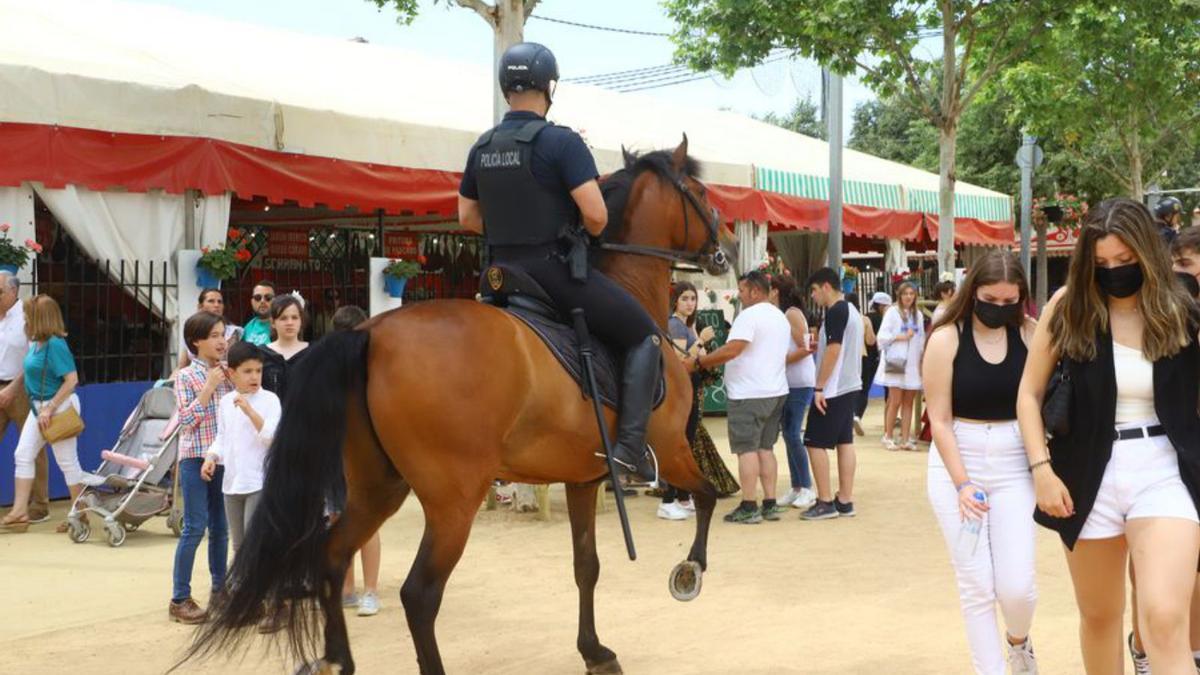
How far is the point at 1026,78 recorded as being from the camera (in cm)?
2452

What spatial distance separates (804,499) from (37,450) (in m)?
6.08

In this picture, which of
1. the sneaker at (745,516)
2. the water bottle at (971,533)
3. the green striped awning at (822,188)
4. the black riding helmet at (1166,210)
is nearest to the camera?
the water bottle at (971,533)

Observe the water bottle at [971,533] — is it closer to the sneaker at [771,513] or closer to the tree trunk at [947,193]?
the sneaker at [771,513]

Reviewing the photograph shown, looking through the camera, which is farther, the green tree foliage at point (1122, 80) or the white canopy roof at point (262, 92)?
the green tree foliage at point (1122, 80)

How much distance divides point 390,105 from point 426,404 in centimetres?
964

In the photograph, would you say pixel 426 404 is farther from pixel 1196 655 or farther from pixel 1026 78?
pixel 1026 78

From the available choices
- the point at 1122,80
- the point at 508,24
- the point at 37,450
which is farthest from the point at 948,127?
the point at 37,450

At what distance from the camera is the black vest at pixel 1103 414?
4.22 m

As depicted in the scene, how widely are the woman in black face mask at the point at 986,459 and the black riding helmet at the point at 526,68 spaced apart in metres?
2.13

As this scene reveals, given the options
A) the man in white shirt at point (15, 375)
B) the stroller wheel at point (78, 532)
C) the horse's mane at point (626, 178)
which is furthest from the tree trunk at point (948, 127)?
the stroller wheel at point (78, 532)

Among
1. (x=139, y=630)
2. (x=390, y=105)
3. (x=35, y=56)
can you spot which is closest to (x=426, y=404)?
(x=139, y=630)

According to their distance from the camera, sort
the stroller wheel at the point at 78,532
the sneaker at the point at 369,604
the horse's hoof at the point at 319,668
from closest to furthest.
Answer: the horse's hoof at the point at 319,668, the sneaker at the point at 369,604, the stroller wheel at the point at 78,532

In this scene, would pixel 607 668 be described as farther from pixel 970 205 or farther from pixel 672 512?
pixel 970 205

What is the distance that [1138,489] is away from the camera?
13.7 ft
